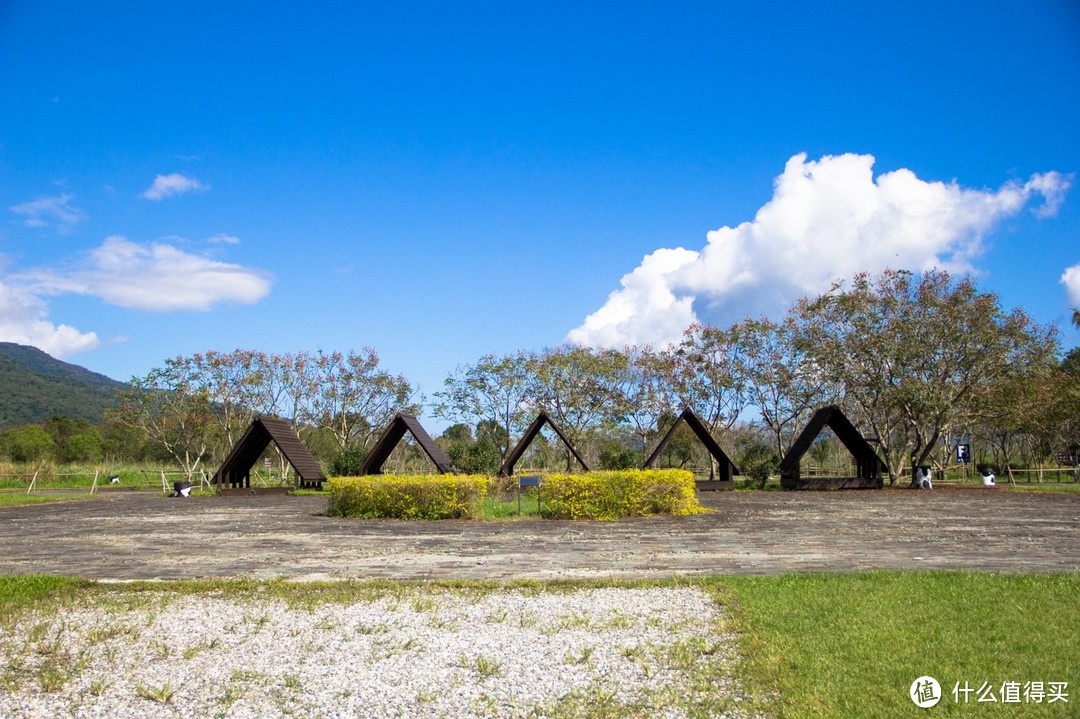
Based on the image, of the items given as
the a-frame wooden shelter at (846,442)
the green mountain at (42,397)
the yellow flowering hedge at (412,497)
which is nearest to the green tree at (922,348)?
the a-frame wooden shelter at (846,442)

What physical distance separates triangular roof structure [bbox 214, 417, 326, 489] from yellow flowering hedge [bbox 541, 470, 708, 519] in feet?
38.5

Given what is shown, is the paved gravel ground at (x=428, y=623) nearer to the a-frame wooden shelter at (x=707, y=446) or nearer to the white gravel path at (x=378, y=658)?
the white gravel path at (x=378, y=658)

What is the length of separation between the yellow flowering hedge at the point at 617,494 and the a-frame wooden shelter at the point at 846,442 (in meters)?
10.8

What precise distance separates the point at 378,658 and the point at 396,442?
18.3 m

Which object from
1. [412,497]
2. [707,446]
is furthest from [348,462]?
[707,446]

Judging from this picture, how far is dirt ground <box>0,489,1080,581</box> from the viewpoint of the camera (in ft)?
27.1

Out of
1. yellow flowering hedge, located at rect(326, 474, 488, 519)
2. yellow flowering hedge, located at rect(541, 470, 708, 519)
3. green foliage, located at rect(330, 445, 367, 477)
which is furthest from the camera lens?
green foliage, located at rect(330, 445, 367, 477)

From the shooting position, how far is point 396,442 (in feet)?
75.8

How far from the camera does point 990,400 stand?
24.0 metres

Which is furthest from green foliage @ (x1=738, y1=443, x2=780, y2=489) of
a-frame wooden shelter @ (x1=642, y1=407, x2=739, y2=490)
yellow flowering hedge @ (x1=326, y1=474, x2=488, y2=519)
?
yellow flowering hedge @ (x1=326, y1=474, x2=488, y2=519)

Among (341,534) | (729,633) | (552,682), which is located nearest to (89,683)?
(552,682)

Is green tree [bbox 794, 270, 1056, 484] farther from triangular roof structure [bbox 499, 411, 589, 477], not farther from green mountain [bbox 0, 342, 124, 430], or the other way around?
green mountain [bbox 0, 342, 124, 430]

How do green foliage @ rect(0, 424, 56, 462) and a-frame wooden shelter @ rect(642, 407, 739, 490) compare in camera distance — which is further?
green foliage @ rect(0, 424, 56, 462)

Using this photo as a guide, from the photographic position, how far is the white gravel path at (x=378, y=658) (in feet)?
14.2
